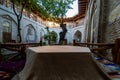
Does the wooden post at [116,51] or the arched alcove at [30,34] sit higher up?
the arched alcove at [30,34]

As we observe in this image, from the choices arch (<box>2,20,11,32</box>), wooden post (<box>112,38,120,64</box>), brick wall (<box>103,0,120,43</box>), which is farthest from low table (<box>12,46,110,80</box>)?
arch (<box>2,20,11,32</box>)

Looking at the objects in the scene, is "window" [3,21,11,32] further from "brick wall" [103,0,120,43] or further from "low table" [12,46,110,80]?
"low table" [12,46,110,80]

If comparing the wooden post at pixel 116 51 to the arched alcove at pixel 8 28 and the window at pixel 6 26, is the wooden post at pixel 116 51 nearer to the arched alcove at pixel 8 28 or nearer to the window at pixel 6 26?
the arched alcove at pixel 8 28

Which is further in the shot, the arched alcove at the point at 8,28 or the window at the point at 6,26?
the window at the point at 6,26

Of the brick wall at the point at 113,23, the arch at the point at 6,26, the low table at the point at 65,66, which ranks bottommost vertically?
the low table at the point at 65,66

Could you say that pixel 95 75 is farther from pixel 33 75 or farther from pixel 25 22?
pixel 25 22

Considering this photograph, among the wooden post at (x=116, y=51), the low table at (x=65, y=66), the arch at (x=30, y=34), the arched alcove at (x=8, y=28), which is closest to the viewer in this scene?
the low table at (x=65, y=66)

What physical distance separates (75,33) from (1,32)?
706 inches

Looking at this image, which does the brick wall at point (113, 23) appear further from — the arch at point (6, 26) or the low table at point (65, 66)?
the arch at point (6, 26)

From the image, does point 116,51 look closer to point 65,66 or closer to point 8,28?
point 65,66

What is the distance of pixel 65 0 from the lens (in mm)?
18016

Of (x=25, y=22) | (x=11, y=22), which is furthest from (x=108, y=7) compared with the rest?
(x=25, y=22)

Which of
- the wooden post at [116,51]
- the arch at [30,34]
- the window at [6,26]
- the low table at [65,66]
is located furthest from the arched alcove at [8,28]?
the low table at [65,66]

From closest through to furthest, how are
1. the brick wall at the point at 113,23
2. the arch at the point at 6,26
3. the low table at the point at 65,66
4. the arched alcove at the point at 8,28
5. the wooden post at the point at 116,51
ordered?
the low table at the point at 65,66 < the wooden post at the point at 116,51 < the brick wall at the point at 113,23 < the arched alcove at the point at 8,28 < the arch at the point at 6,26
